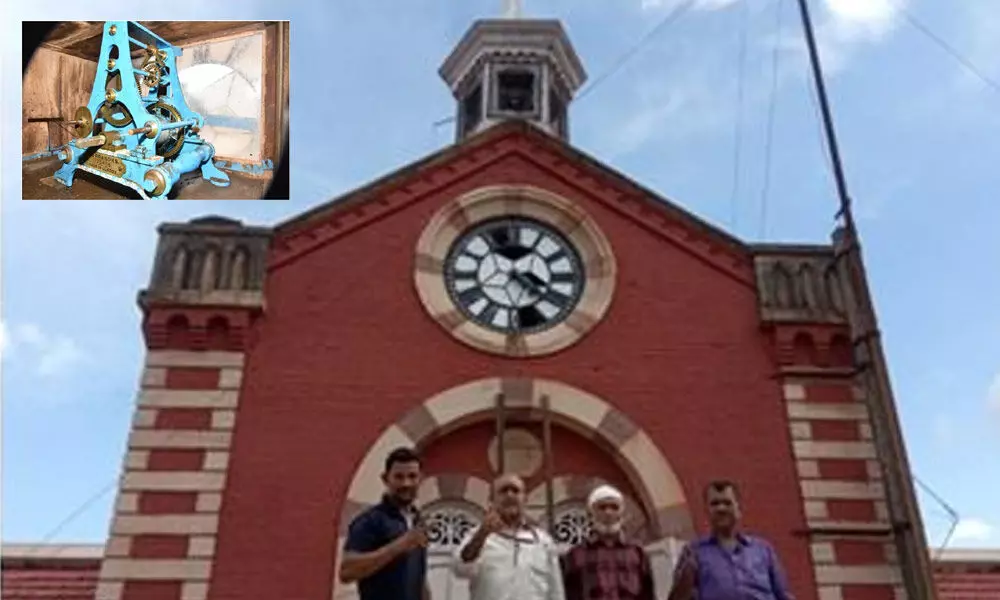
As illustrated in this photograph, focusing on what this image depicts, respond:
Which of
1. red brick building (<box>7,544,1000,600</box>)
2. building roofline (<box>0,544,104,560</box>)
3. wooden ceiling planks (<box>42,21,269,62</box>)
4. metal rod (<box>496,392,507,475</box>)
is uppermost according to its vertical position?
wooden ceiling planks (<box>42,21,269,62</box>)

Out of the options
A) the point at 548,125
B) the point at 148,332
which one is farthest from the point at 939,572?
the point at 148,332

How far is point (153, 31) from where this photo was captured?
12.7 metres

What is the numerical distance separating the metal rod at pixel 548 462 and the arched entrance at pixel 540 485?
0.05ft

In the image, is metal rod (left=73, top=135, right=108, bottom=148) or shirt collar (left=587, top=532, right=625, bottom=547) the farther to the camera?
metal rod (left=73, top=135, right=108, bottom=148)

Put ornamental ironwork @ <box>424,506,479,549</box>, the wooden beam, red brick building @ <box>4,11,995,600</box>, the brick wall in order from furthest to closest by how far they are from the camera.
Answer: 1. the wooden beam
2. ornamental ironwork @ <box>424,506,479,549</box>
3. red brick building @ <box>4,11,995,600</box>
4. the brick wall

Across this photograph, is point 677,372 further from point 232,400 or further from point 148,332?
point 148,332

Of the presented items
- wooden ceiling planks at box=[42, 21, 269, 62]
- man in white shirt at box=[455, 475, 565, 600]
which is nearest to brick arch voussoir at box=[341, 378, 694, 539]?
wooden ceiling planks at box=[42, 21, 269, 62]

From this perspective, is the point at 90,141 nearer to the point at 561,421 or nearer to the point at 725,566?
the point at 561,421

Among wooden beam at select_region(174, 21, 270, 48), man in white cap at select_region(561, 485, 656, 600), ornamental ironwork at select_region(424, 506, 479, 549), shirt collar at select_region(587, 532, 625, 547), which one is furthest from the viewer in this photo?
wooden beam at select_region(174, 21, 270, 48)

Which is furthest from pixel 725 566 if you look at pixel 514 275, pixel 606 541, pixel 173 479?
pixel 514 275

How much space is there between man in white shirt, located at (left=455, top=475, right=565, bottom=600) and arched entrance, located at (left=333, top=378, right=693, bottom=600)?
5.65m

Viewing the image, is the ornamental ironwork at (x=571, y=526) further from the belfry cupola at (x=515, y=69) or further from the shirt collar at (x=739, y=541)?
the belfry cupola at (x=515, y=69)

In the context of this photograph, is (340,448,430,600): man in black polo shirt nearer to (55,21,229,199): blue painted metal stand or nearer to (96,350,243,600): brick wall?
(96,350,243,600): brick wall

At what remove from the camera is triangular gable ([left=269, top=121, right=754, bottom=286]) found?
14.1 m
